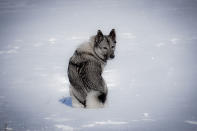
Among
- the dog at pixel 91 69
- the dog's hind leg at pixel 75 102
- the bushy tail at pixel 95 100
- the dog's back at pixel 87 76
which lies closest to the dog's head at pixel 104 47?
the dog at pixel 91 69

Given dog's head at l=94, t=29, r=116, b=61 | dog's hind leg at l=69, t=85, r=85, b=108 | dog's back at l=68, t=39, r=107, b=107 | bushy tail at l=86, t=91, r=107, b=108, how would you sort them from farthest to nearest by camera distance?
dog's hind leg at l=69, t=85, r=85, b=108 < dog's head at l=94, t=29, r=116, b=61 < bushy tail at l=86, t=91, r=107, b=108 < dog's back at l=68, t=39, r=107, b=107

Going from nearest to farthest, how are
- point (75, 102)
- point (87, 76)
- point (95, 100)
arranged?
point (87, 76), point (95, 100), point (75, 102)

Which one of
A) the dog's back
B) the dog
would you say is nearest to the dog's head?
the dog

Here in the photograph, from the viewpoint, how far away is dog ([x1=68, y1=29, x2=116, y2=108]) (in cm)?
1053

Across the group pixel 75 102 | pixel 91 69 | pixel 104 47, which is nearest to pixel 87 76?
pixel 91 69

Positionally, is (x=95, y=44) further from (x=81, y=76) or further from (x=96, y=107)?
(x=96, y=107)

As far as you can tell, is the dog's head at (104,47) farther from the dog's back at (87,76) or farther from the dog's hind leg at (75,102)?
the dog's hind leg at (75,102)

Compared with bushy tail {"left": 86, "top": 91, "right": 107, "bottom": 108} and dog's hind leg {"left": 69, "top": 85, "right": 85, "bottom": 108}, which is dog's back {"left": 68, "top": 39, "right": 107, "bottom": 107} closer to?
bushy tail {"left": 86, "top": 91, "right": 107, "bottom": 108}

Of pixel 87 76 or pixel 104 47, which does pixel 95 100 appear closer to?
pixel 87 76

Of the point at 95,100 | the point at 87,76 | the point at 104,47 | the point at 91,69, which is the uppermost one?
the point at 104,47

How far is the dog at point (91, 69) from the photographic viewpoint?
10531 mm

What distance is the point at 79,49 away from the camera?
1116 centimetres

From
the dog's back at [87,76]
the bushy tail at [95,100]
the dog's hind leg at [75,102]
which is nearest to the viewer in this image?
the dog's back at [87,76]

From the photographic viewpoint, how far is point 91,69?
34.5 feet
